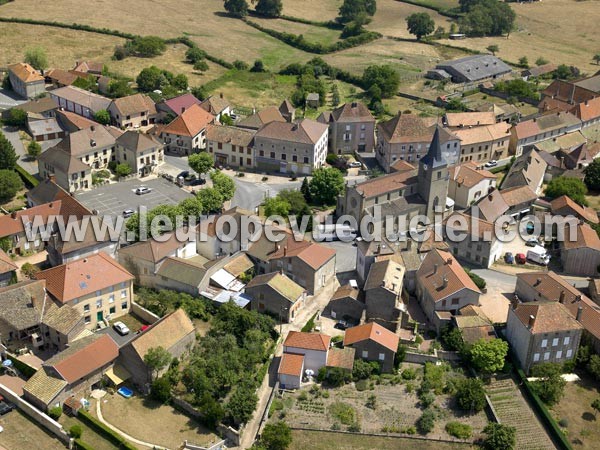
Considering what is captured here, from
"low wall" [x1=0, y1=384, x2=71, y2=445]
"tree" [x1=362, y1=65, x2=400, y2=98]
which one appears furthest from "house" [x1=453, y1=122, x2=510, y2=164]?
"low wall" [x1=0, y1=384, x2=71, y2=445]

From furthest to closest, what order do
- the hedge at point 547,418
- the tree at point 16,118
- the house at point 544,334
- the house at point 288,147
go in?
the tree at point 16,118
the house at point 288,147
the house at point 544,334
the hedge at point 547,418

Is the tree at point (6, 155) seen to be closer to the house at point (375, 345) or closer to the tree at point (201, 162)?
the tree at point (201, 162)

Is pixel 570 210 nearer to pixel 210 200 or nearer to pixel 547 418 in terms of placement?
pixel 547 418

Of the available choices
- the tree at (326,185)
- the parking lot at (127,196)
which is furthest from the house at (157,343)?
the tree at (326,185)

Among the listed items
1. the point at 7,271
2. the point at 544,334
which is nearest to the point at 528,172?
the point at 544,334

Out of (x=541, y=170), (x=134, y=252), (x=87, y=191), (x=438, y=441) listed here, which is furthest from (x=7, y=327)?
(x=541, y=170)

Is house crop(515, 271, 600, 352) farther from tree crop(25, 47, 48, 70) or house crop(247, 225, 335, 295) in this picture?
tree crop(25, 47, 48, 70)
